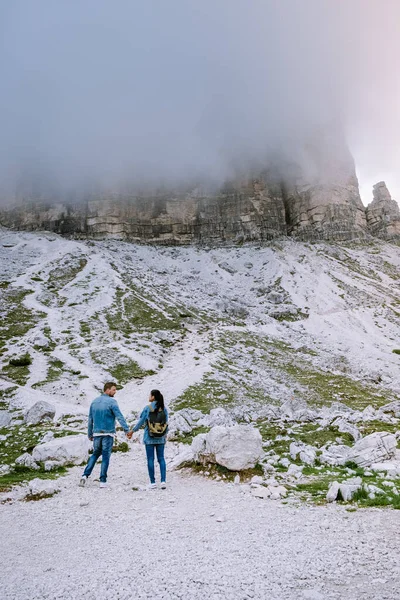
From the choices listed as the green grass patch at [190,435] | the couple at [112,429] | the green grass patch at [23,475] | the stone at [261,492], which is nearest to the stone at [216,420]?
the green grass patch at [190,435]

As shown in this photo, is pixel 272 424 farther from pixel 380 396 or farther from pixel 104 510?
pixel 380 396

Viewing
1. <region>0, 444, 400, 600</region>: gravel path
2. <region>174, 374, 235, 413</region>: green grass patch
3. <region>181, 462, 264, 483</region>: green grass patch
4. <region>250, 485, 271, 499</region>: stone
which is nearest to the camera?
<region>0, 444, 400, 600</region>: gravel path

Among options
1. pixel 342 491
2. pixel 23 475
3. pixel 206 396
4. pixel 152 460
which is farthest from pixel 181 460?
pixel 206 396

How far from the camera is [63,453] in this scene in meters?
13.7

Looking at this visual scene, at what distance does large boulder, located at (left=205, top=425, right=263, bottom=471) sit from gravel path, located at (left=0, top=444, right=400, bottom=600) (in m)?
1.64

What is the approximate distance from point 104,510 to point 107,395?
3.61 meters

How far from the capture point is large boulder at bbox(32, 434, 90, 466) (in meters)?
13.6

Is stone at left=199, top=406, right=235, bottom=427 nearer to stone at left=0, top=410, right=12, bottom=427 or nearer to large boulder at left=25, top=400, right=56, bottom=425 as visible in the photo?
large boulder at left=25, top=400, right=56, bottom=425

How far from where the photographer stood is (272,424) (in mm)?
20078

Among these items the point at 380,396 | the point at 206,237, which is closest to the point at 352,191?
the point at 206,237

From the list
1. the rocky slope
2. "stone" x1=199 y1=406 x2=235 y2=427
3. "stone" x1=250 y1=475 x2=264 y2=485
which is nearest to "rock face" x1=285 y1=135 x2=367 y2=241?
the rocky slope

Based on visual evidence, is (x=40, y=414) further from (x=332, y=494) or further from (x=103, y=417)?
(x=332, y=494)

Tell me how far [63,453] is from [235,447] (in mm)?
6596

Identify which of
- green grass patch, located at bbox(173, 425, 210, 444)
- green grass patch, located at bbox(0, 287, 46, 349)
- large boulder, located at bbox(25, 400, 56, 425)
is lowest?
green grass patch, located at bbox(173, 425, 210, 444)
